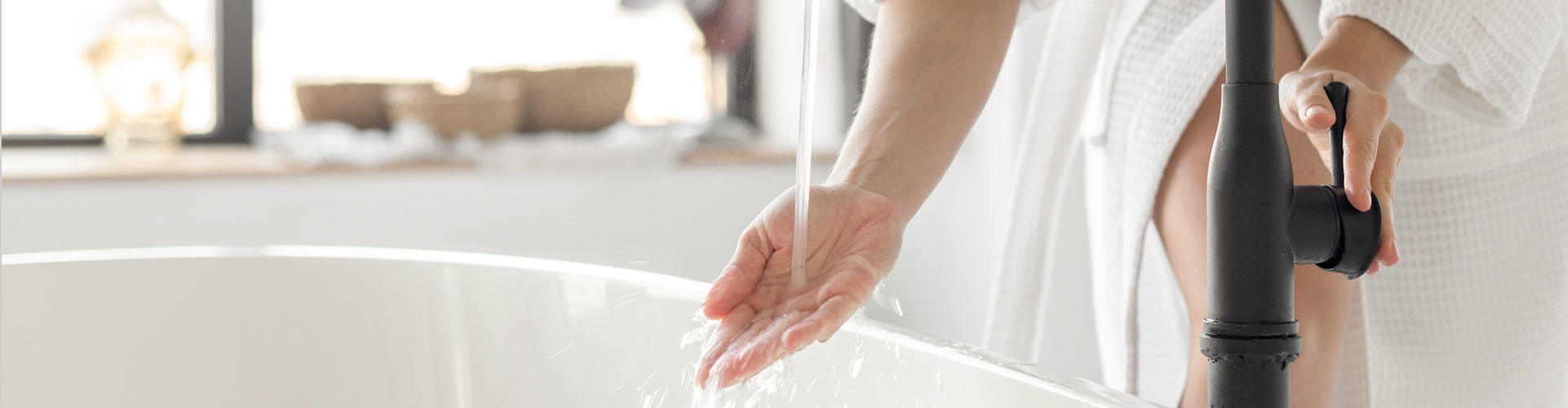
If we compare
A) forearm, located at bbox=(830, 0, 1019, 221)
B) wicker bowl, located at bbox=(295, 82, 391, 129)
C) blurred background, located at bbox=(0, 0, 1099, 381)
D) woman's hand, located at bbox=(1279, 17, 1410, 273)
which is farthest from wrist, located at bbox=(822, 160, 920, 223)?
wicker bowl, located at bbox=(295, 82, 391, 129)

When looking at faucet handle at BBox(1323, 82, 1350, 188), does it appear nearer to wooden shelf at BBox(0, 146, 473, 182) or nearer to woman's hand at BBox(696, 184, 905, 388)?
woman's hand at BBox(696, 184, 905, 388)

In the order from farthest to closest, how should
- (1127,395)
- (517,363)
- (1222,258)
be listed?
(517,363) → (1127,395) → (1222,258)

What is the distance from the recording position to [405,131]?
1.91 m

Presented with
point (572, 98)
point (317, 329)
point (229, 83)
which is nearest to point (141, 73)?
point (229, 83)

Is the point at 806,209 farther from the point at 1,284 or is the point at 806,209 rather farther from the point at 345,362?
the point at 1,284

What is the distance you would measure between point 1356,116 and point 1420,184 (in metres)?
0.34

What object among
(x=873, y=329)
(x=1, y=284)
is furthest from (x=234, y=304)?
(x=873, y=329)

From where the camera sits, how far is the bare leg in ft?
2.34

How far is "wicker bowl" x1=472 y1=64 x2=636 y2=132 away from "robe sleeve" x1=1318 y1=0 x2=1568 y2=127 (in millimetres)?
1529

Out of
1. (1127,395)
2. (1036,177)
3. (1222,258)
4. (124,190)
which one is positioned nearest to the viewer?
(1222,258)

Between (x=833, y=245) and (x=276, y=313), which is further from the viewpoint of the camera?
(x=276, y=313)

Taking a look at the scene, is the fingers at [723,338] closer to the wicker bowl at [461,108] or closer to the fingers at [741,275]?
the fingers at [741,275]

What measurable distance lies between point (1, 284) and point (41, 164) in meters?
0.79

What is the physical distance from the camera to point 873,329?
77cm
